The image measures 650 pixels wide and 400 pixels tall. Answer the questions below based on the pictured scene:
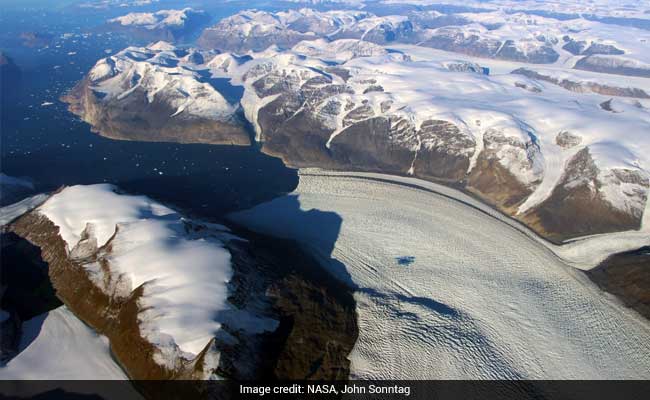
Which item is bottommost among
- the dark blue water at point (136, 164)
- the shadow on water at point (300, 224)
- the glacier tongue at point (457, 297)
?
the dark blue water at point (136, 164)

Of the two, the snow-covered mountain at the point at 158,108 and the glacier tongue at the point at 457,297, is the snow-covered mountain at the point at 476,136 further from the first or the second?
the glacier tongue at the point at 457,297

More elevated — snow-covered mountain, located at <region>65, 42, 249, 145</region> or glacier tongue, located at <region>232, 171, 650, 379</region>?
glacier tongue, located at <region>232, 171, 650, 379</region>

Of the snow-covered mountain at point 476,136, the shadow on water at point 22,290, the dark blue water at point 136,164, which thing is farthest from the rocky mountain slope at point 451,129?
the shadow on water at point 22,290

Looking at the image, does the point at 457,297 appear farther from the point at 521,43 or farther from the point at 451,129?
the point at 521,43

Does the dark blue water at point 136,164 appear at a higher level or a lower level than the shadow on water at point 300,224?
lower

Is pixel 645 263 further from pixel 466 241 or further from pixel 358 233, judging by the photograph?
pixel 358 233
